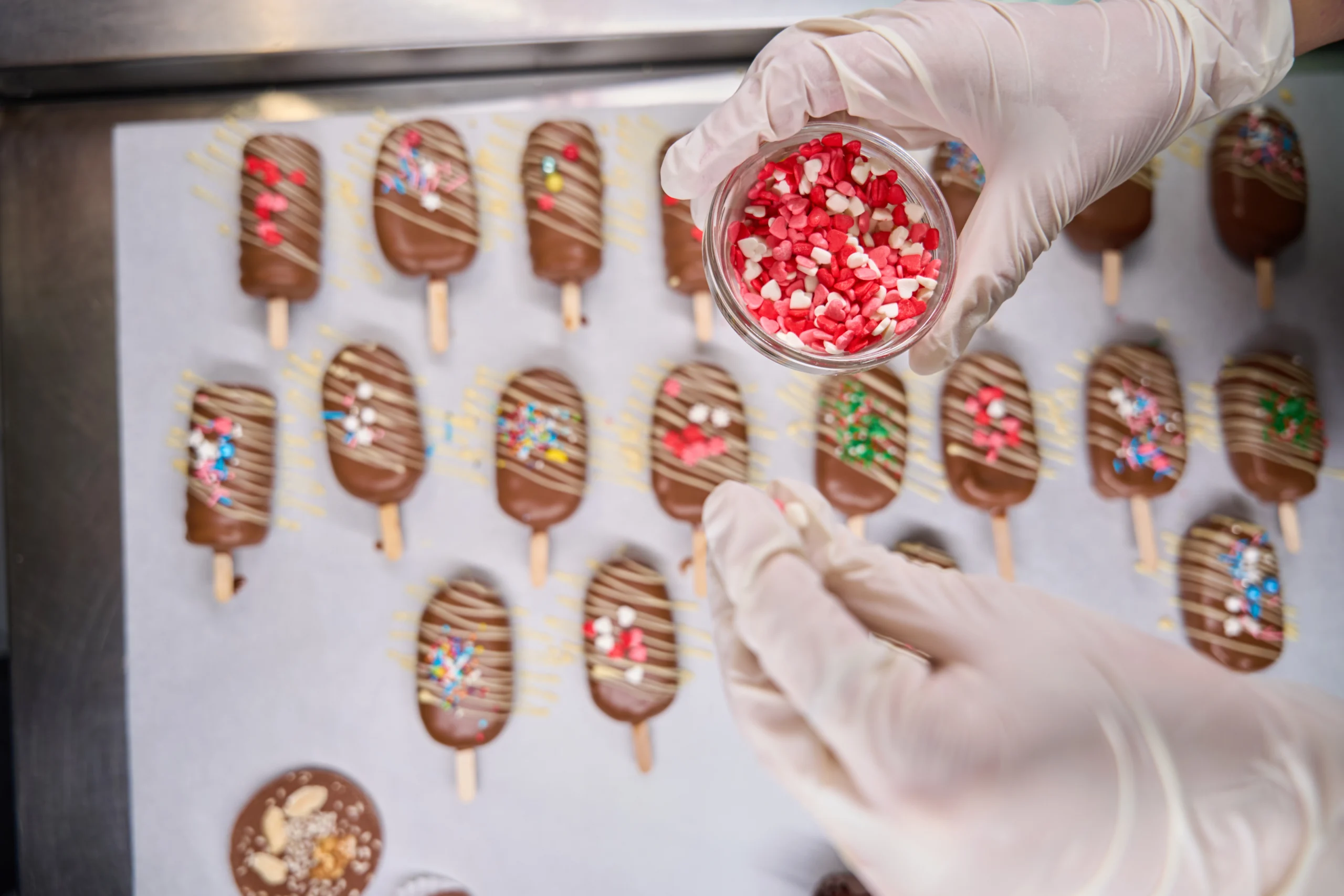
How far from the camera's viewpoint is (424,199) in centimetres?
190

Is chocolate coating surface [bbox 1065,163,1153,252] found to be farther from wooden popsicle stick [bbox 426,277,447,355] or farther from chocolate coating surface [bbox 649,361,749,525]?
wooden popsicle stick [bbox 426,277,447,355]

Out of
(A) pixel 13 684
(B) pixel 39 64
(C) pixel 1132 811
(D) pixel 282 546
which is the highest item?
(B) pixel 39 64

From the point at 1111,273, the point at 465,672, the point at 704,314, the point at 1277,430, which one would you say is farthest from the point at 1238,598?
the point at 465,672

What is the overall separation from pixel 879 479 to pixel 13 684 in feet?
7.99

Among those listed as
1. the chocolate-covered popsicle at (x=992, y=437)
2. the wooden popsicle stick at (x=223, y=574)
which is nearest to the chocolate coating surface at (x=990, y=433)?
the chocolate-covered popsicle at (x=992, y=437)

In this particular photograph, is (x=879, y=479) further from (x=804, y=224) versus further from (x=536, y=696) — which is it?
(x=536, y=696)

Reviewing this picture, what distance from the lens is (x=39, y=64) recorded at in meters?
1.89

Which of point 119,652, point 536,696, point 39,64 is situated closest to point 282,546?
point 119,652

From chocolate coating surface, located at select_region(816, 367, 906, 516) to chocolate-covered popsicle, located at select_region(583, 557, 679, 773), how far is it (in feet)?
1.75

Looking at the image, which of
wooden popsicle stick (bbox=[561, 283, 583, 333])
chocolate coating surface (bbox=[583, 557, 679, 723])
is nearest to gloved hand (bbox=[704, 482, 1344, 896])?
chocolate coating surface (bbox=[583, 557, 679, 723])

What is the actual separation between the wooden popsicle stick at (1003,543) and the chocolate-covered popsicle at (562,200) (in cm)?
124

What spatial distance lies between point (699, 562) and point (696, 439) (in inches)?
13.3

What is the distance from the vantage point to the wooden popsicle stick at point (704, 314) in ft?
6.38

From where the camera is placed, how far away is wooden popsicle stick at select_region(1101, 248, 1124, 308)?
1950 mm
